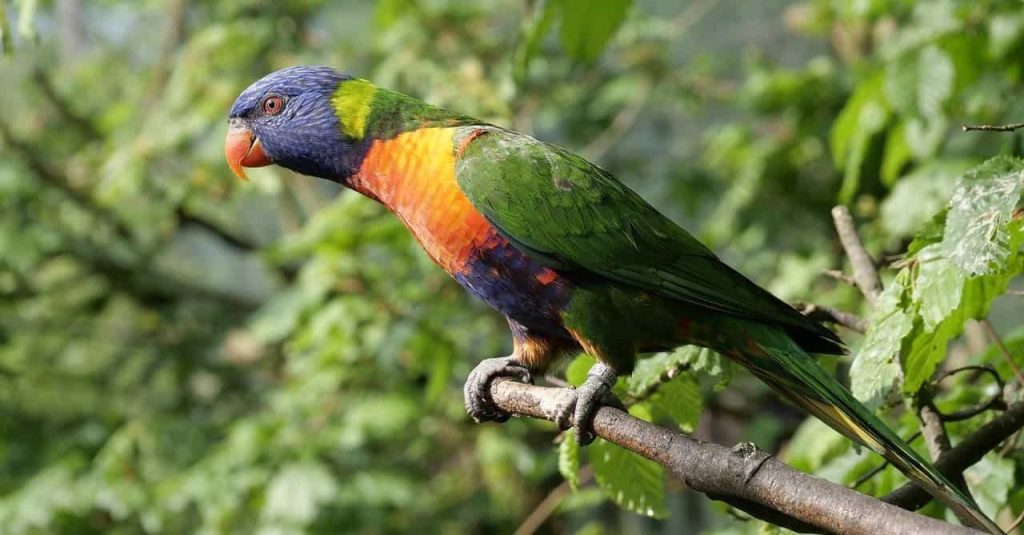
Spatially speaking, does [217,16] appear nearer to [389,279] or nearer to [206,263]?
[389,279]

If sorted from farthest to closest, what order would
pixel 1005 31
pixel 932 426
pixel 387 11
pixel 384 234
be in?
pixel 384 234 → pixel 387 11 → pixel 1005 31 → pixel 932 426

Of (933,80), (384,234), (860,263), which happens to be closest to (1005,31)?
(933,80)

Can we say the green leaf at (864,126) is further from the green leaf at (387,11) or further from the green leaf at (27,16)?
the green leaf at (27,16)

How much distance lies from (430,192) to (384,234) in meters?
1.41

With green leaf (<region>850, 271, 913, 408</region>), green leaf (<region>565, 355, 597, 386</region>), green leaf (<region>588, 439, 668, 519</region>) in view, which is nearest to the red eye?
green leaf (<region>565, 355, 597, 386</region>)

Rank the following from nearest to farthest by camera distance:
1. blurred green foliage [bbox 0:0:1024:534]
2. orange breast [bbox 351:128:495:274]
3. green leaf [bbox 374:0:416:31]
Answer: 1. orange breast [bbox 351:128:495:274]
2. blurred green foliage [bbox 0:0:1024:534]
3. green leaf [bbox 374:0:416:31]

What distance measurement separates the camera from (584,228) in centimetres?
175

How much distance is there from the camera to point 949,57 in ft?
7.52

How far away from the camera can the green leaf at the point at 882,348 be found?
4.43 feet

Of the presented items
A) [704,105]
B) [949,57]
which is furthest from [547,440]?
[949,57]

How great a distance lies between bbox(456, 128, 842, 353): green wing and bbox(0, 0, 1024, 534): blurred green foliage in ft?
0.42

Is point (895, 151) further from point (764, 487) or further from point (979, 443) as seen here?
point (764, 487)

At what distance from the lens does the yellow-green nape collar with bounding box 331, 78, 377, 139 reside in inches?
73.9

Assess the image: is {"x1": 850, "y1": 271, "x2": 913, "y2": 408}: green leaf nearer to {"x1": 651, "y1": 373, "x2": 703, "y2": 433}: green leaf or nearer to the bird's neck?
{"x1": 651, "y1": 373, "x2": 703, "y2": 433}: green leaf
